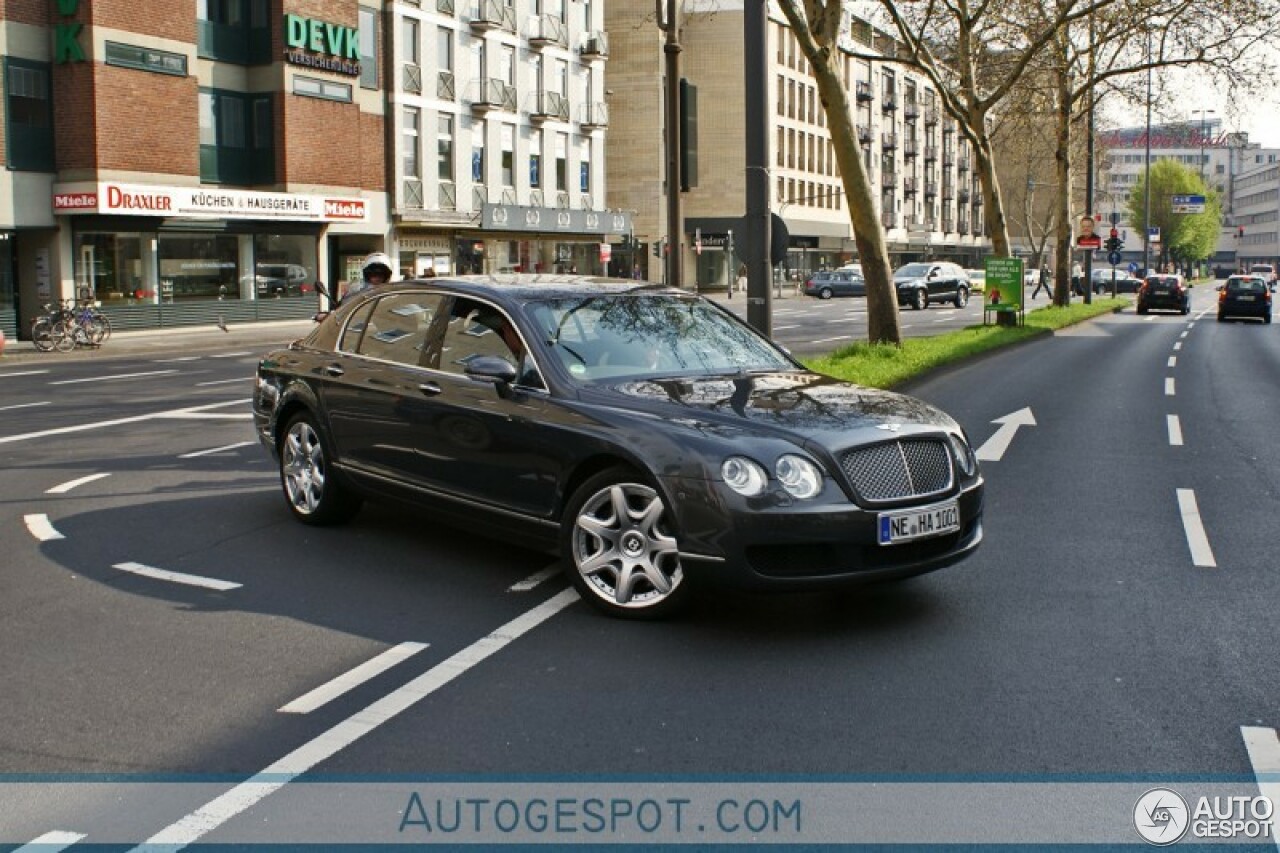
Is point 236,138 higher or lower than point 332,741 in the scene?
higher

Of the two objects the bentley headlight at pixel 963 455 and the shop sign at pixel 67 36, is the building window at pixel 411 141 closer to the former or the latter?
the shop sign at pixel 67 36

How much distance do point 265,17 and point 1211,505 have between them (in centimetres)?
3537

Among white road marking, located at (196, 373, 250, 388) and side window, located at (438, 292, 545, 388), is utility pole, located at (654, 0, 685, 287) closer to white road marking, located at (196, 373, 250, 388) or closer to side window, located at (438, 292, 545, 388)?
side window, located at (438, 292, 545, 388)

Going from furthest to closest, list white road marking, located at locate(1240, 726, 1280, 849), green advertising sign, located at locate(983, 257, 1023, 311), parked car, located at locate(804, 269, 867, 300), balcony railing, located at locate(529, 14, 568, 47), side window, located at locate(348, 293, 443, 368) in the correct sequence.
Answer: parked car, located at locate(804, 269, 867, 300) < balcony railing, located at locate(529, 14, 568, 47) < green advertising sign, located at locate(983, 257, 1023, 311) < side window, located at locate(348, 293, 443, 368) < white road marking, located at locate(1240, 726, 1280, 849)

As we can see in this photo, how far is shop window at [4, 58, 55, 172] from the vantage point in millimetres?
32719

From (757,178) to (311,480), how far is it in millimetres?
7356

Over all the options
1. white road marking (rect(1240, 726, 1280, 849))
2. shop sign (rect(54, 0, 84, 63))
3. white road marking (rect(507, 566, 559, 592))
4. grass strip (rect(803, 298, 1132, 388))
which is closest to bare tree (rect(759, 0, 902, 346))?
grass strip (rect(803, 298, 1132, 388))

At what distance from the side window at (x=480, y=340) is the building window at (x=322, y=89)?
34860 mm

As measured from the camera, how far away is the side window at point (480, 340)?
6969 millimetres

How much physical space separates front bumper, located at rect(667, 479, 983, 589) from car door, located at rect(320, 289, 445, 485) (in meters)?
2.04

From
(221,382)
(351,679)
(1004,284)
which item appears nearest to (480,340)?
(351,679)

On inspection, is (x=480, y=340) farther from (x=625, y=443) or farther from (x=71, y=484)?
(x=71, y=484)

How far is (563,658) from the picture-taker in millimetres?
5617

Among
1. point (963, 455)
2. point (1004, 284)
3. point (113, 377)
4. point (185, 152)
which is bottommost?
point (113, 377)
